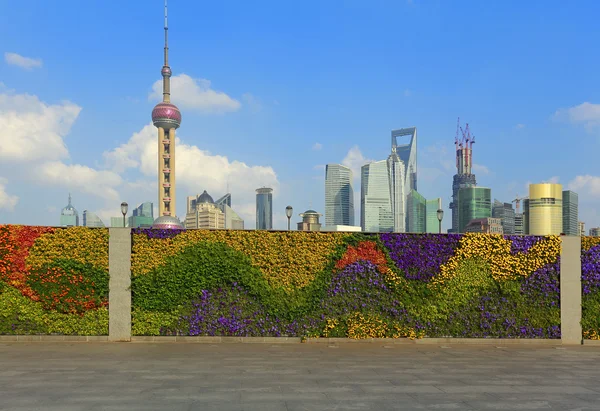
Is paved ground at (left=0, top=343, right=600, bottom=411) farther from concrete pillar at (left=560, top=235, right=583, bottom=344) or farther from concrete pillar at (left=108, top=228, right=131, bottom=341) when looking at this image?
concrete pillar at (left=560, top=235, right=583, bottom=344)

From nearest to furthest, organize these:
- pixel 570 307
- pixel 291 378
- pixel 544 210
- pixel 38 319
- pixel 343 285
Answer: pixel 291 378
pixel 38 319
pixel 343 285
pixel 570 307
pixel 544 210

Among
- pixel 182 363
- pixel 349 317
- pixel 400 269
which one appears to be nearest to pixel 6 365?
pixel 182 363

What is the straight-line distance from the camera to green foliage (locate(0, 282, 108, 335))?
1877cm

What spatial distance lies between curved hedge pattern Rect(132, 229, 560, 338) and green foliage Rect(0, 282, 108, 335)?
151 cm

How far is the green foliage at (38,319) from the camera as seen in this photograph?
18.8 m

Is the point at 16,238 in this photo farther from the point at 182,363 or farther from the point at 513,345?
the point at 513,345

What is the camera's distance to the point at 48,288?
1880 centimetres

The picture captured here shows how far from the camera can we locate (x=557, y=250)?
1989 cm

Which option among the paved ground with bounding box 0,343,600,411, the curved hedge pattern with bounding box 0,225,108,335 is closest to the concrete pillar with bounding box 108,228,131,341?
the curved hedge pattern with bounding box 0,225,108,335

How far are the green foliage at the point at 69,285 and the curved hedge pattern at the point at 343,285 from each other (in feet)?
4.49

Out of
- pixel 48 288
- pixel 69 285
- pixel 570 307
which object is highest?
pixel 69 285

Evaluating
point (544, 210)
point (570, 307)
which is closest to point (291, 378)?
point (570, 307)

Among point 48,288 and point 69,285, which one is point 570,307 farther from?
point 48,288

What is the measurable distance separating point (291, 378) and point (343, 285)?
740cm
